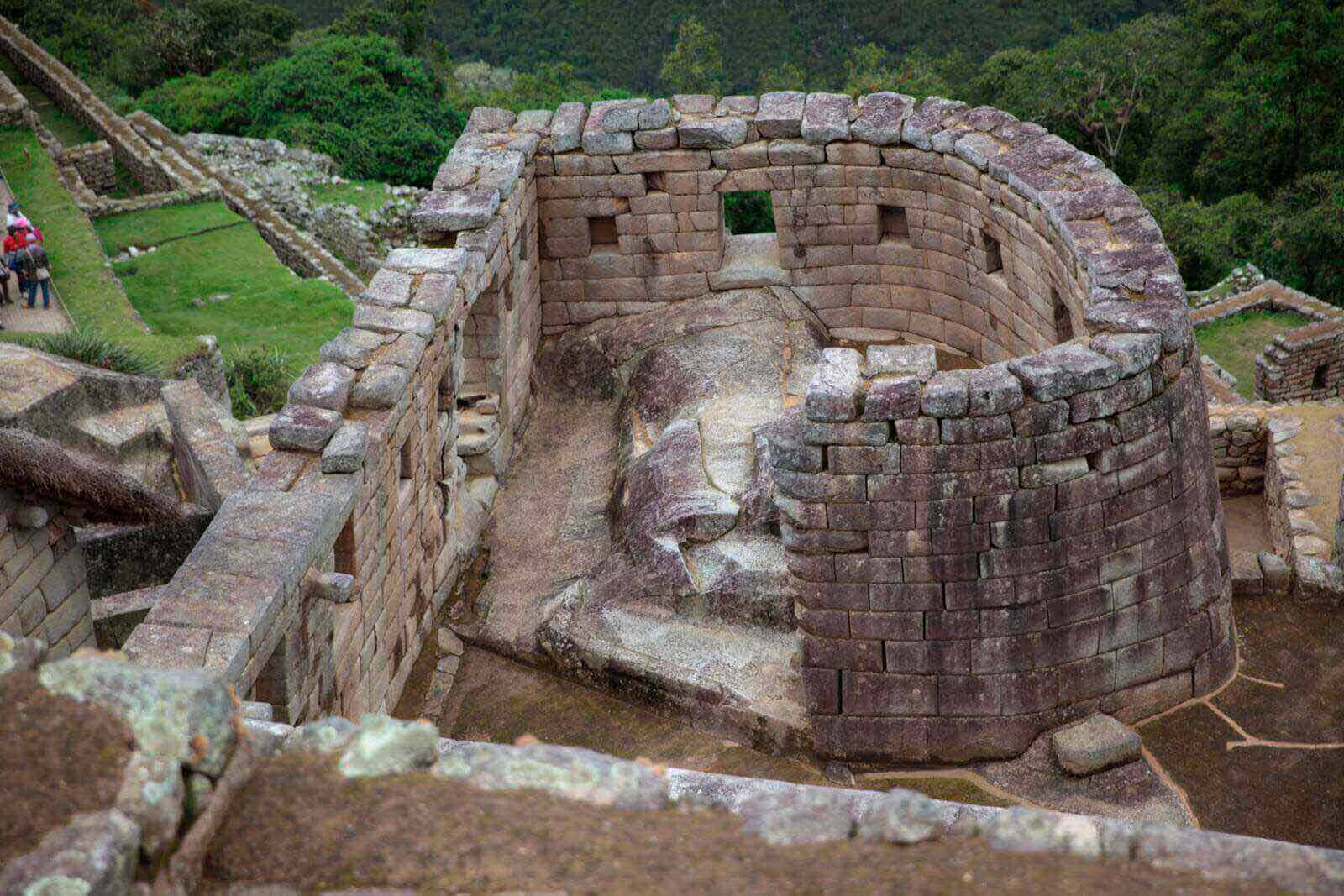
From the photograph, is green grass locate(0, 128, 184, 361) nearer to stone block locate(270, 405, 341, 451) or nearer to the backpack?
the backpack

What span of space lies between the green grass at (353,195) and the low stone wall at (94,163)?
3.82m

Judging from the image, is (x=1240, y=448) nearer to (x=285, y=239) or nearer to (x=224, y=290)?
(x=224, y=290)

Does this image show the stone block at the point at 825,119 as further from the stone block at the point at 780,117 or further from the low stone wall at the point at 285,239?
the low stone wall at the point at 285,239

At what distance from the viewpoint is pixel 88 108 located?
110 ft

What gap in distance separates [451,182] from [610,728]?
16.4 feet

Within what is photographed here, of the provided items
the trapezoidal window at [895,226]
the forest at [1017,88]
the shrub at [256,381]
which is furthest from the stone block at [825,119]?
the forest at [1017,88]

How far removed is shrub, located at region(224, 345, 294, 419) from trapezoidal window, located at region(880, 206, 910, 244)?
9.92 m

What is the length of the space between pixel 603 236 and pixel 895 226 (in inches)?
101

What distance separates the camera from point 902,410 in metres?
8.91

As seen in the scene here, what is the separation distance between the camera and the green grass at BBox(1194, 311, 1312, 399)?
26750 mm

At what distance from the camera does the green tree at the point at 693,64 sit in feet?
169

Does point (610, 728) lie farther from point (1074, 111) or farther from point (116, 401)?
point (1074, 111)

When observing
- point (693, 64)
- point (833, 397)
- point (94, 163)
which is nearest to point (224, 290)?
point (94, 163)

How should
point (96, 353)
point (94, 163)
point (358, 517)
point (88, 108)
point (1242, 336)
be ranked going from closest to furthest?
point (358, 517), point (96, 353), point (1242, 336), point (94, 163), point (88, 108)
